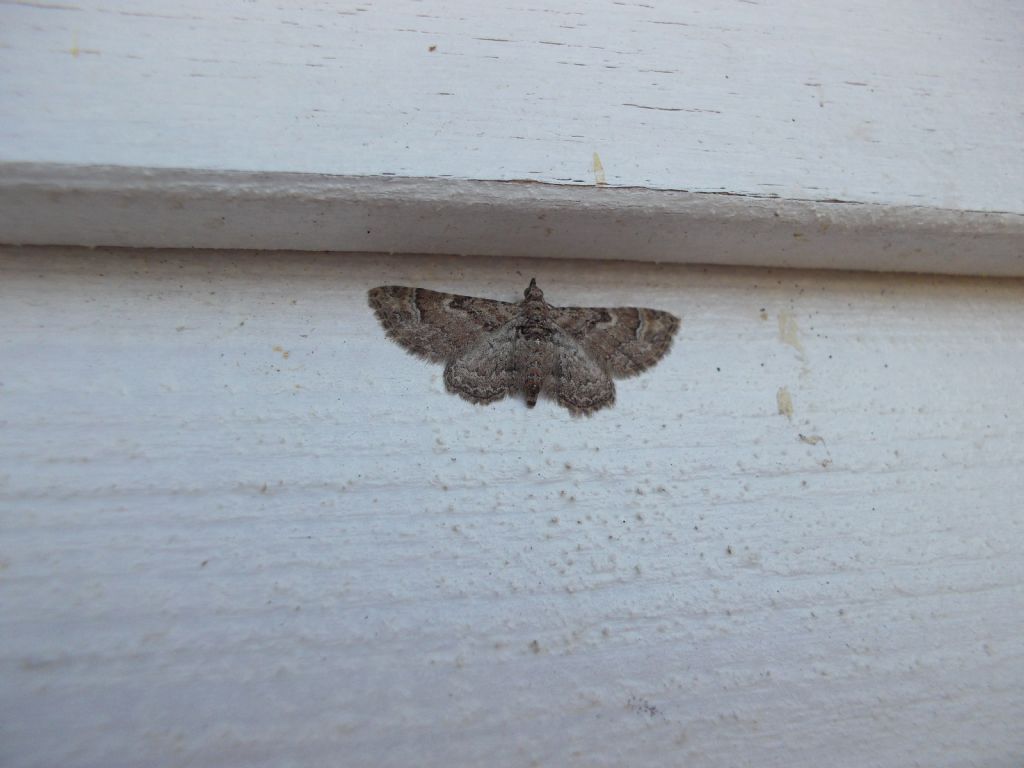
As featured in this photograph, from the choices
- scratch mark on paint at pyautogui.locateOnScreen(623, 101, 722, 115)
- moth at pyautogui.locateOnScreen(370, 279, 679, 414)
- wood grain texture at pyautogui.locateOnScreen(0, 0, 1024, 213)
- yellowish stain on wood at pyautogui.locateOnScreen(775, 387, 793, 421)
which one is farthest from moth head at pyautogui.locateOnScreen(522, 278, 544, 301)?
yellowish stain on wood at pyautogui.locateOnScreen(775, 387, 793, 421)

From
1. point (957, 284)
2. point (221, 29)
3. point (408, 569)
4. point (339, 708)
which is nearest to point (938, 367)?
point (957, 284)

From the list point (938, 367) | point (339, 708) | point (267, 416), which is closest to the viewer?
point (339, 708)

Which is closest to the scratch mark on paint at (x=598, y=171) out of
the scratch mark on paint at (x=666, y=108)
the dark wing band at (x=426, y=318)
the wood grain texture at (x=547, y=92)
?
the wood grain texture at (x=547, y=92)

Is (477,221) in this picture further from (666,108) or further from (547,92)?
(666,108)

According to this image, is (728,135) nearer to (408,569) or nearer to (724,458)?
(724,458)

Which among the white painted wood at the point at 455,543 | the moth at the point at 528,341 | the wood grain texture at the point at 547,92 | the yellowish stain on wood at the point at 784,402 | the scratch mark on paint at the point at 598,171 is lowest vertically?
the white painted wood at the point at 455,543

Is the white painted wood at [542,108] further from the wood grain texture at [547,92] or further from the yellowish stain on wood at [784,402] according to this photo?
the yellowish stain on wood at [784,402]
